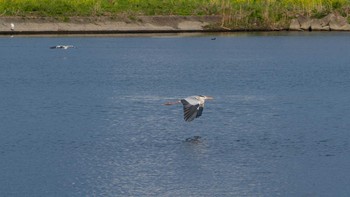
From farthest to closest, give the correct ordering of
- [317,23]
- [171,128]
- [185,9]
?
[317,23] < [185,9] < [171,128]

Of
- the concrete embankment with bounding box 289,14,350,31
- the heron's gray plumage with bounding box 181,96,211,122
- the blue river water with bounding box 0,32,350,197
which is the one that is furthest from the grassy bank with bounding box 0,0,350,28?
the heron's gray plumage with bounding box 181,96,211,122

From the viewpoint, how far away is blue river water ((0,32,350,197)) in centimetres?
2080

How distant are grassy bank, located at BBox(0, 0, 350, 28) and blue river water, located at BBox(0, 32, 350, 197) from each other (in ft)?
73.1

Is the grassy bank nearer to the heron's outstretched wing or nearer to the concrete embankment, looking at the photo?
the concrete embankment


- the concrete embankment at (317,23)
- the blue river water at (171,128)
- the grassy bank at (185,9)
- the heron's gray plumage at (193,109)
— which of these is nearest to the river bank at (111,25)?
the grassy bank at (185,9)

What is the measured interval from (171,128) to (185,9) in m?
51.5

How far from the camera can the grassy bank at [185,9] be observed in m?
77.4

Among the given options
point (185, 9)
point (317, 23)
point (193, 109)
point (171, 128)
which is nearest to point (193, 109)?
point (193, 109)

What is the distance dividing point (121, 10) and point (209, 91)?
40.2 metres

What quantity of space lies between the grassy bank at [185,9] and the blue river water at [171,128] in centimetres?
2228

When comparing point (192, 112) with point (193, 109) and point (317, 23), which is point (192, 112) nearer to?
point (193, 109)

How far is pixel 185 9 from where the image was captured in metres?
78.7

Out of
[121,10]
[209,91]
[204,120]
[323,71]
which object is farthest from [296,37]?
[204,120]

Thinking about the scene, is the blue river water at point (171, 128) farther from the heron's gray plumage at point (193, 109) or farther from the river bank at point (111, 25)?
the river bank at point (111, 25)
